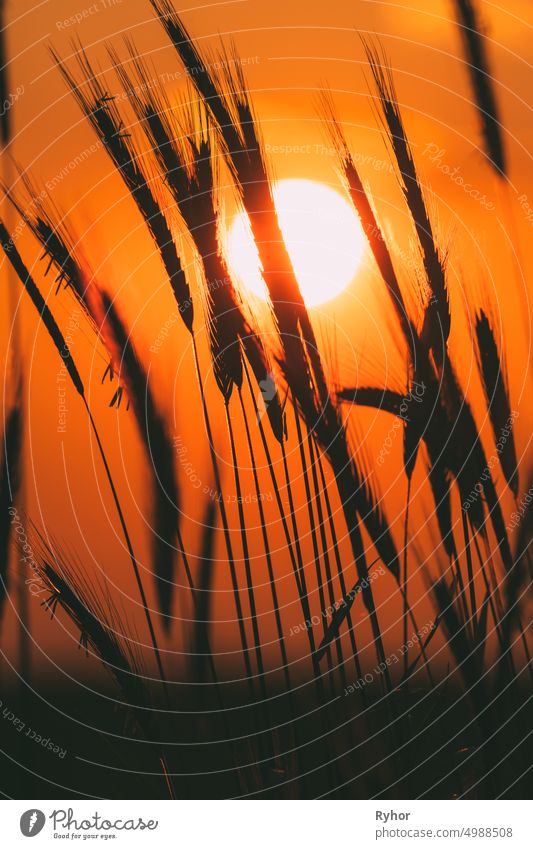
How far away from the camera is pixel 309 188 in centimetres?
78

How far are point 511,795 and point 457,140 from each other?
0.75 metres

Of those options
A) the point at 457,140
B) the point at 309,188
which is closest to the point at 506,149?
the point at 457,140

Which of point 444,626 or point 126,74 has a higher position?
point 126,74

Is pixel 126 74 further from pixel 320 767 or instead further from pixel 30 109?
pixel 320 767

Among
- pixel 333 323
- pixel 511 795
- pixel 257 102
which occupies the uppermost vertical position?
pixel 257 102

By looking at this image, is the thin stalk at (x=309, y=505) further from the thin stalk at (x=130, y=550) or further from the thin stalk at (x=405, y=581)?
the thin stalk at (x=130, y=550)
